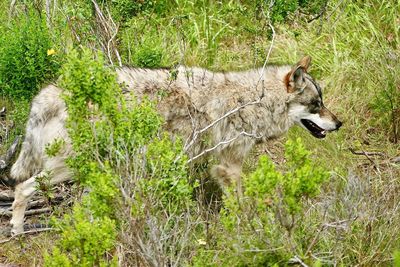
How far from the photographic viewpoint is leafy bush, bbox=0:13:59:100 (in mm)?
8484

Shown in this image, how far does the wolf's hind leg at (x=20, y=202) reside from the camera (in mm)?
7500

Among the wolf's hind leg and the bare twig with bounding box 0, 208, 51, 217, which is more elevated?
the wolf's hind leg

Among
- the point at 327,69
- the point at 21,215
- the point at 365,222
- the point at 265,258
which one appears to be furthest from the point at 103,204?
the point at 327,69

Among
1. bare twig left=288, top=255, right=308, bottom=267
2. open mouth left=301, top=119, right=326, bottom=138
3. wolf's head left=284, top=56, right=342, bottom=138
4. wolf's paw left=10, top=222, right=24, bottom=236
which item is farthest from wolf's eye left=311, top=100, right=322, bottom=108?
bare twig left=288, top=255, right=308, bottom=267

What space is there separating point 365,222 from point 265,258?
97 centimetres

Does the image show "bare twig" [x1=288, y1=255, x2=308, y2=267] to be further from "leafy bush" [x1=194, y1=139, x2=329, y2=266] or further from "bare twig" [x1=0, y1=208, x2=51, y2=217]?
"bare twig" [x1=0, y1=208, x2=51, y2=217]

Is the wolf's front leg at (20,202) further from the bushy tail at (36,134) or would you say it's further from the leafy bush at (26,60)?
the leafy bush at (26,60)

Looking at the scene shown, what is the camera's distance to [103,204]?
17.7 feet

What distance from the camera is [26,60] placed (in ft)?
28.3

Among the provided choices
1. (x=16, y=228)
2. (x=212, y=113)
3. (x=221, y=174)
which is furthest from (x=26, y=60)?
(x=221, y=174)

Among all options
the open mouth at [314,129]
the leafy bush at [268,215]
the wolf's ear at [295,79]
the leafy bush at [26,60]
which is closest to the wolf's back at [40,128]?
the leafy bush at [26,60]

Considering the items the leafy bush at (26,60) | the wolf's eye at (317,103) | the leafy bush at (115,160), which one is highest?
the leafy bush at (115,160)

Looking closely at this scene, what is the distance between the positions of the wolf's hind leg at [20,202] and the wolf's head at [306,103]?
240 cm

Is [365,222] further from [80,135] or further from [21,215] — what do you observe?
[21,215]
